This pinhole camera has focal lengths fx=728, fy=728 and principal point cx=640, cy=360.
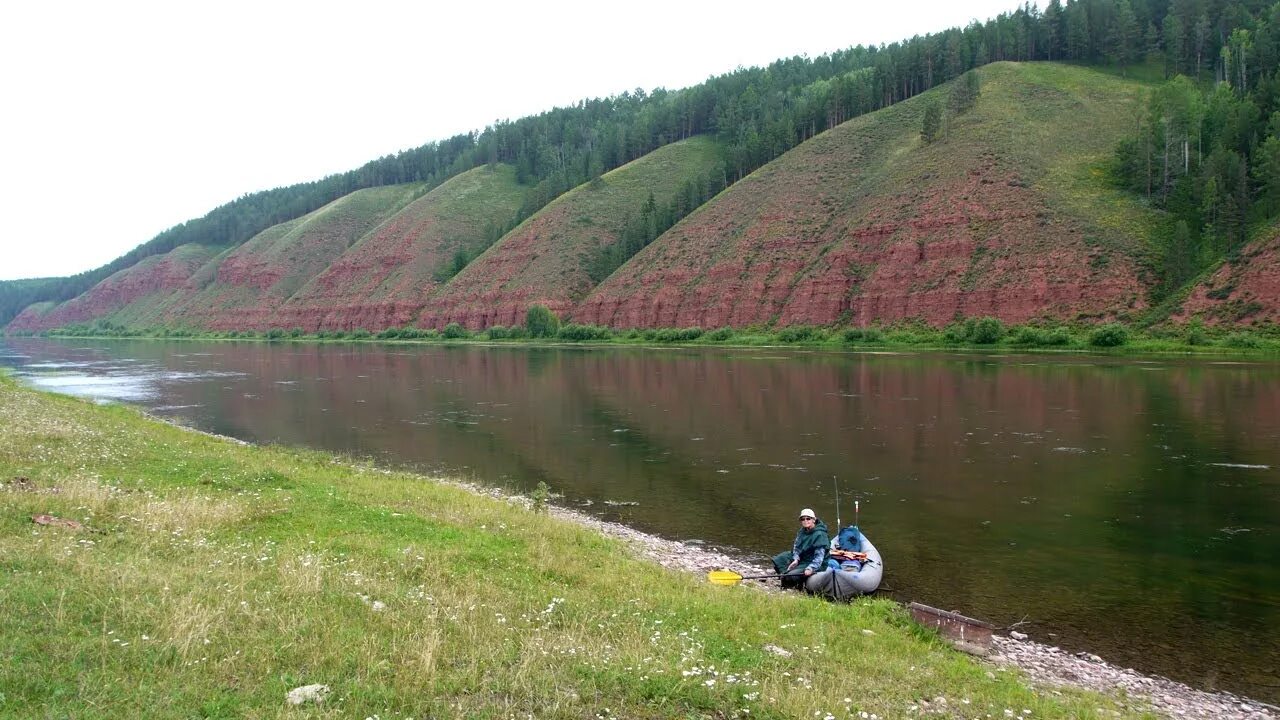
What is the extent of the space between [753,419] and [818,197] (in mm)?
83143

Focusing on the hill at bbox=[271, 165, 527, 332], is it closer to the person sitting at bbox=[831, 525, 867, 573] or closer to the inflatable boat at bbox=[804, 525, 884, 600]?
the person sitting at bbox=[831, 525, 867, 573]

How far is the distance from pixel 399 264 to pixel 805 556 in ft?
548

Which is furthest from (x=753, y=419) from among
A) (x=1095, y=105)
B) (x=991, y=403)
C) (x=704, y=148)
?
(x=704, y=148)

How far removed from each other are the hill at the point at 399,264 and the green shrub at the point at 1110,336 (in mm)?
120764

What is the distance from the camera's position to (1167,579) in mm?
14695

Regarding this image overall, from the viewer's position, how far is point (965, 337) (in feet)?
256

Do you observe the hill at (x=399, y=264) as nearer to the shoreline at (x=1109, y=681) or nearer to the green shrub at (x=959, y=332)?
the green shrub at (x=959, y=332)

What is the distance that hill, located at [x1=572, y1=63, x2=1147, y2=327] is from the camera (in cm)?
7994

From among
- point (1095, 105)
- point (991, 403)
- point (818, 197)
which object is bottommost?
point (991, 403)

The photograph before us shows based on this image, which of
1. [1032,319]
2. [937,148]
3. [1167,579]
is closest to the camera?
[1167,579]

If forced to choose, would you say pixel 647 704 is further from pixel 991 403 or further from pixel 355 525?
pixel 991 403

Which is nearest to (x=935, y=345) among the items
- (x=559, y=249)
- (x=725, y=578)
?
(x=725, y=578)

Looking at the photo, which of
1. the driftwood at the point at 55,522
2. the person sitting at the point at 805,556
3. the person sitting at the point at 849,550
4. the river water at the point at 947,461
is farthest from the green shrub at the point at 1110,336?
the driftwood at the point at 55,522

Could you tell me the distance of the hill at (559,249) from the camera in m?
133
